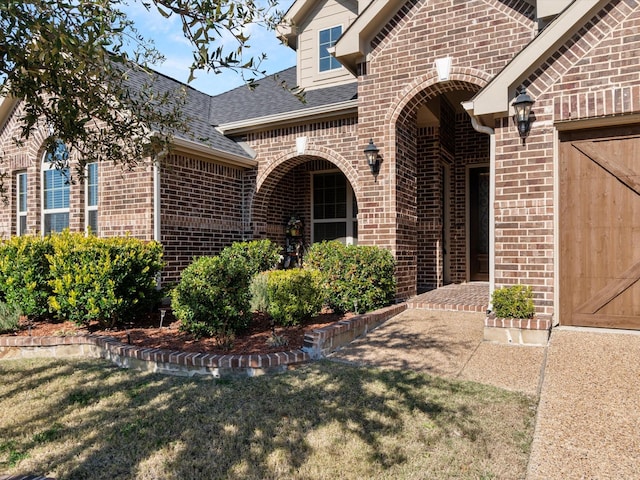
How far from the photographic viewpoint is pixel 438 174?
9734 mm

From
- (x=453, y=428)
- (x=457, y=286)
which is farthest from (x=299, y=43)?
→ (x=453, y=428)

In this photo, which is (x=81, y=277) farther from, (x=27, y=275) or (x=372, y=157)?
(x=372, y=157)

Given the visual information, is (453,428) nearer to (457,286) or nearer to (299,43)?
(457,286)

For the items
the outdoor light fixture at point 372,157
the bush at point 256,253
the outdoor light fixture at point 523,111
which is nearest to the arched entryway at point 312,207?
the bush at point 256,253

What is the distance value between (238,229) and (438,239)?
15.8ft

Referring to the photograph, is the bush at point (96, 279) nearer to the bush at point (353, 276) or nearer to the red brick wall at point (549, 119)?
the bush at point (353, 276)

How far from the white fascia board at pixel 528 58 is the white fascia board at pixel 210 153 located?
5422mm

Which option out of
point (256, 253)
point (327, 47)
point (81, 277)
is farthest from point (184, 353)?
point (327, 47)

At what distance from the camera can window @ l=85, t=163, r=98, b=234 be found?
970 centimetres

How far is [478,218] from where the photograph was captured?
10.6 m

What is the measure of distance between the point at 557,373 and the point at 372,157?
4.96 m

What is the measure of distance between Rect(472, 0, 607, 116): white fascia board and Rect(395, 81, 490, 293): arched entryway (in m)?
2.74

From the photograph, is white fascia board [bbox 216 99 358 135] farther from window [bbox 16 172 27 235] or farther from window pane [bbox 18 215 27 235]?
window pane [bbox 18 215 27 235]

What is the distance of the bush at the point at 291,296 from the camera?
20.0 ft
